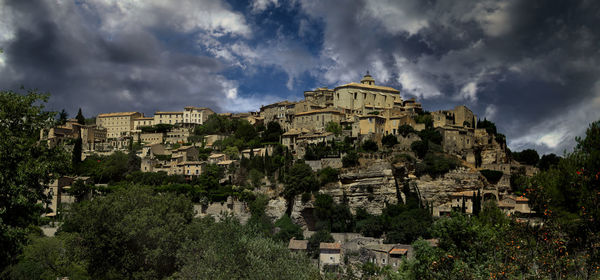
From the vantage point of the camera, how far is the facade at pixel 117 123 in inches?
3644

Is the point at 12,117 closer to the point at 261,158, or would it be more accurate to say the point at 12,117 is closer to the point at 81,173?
the point at 261,158

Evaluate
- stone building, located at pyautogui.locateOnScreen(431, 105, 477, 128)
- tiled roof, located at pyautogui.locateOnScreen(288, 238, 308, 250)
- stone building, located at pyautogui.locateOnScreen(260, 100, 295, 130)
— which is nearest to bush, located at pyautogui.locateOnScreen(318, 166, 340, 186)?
tiled roof, located at pyautogui.locateOnScreen(288, 238, 308, 250)

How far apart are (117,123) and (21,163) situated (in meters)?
82.5

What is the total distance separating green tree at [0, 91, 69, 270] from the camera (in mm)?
15000

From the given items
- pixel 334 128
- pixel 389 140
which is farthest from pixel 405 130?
pixel 334 128

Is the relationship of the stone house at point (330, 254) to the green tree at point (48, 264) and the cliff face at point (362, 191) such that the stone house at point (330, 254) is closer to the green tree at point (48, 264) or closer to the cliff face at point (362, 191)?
the cliff face at point (362, 191)

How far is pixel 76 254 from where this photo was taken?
29.3 m

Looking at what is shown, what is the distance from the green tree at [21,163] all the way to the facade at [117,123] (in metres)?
79.4

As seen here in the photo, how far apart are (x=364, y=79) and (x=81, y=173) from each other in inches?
1916

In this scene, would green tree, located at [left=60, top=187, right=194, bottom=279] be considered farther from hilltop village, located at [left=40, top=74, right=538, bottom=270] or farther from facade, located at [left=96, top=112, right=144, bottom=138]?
facade, located at [left=96, top=112, right=144, bottom=138]

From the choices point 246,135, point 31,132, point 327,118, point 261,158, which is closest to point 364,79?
point 327,118

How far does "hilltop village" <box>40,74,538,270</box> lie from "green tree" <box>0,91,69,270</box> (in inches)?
726

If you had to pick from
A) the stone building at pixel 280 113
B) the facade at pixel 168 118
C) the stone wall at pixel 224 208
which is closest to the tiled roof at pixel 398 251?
the stone wall at pixel 224 208

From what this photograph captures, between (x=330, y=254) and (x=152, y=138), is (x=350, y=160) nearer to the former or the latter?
(x=330, y=254)
